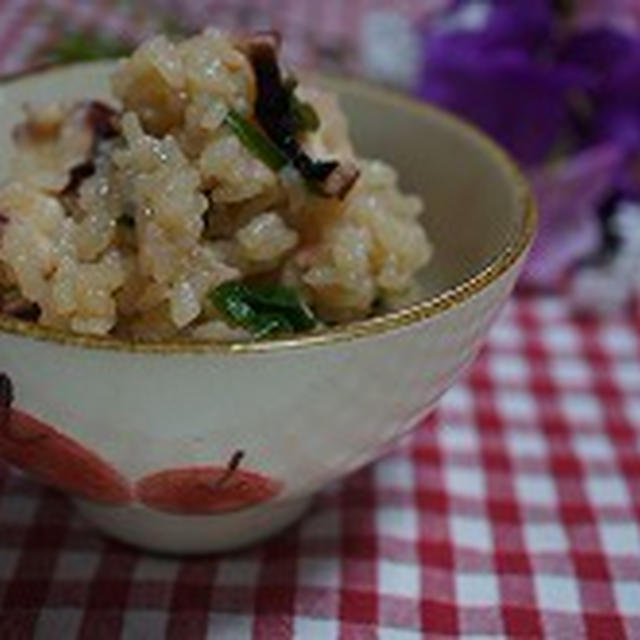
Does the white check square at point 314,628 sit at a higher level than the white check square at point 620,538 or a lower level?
higher

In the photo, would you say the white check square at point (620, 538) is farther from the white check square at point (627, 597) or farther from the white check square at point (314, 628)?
the white check square at point (314, 628)

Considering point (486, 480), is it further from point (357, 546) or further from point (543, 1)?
point (543, 1)

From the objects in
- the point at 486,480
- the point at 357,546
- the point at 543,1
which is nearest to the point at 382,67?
the point at 543,1

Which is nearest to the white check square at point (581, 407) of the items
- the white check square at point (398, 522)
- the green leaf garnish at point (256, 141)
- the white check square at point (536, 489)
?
the white check square at point (536, 489)

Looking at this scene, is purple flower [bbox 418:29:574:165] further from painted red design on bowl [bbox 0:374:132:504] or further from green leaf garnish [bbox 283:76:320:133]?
painted red design on bowl [bbox 0:374:132:504]

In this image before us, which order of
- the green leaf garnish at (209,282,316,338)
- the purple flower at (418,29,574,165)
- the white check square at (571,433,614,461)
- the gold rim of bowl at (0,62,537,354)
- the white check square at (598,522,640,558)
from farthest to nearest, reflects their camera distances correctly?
the purple flower at (418,29,574,165), the white check square at (571,433,614,461), the white check square at (598,522,640,558), the green leaf garnish at (209,282,316,338), the gold rim of bowl at (0,62,537,354)

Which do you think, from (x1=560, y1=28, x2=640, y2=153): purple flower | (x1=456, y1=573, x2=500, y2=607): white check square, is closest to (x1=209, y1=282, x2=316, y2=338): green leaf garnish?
(x1=456, y1=573, x2=500, y2=607): white check square

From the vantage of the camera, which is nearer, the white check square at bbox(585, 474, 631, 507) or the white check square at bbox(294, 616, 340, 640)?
the white check square at bbox(294, 616, 340, 640)
